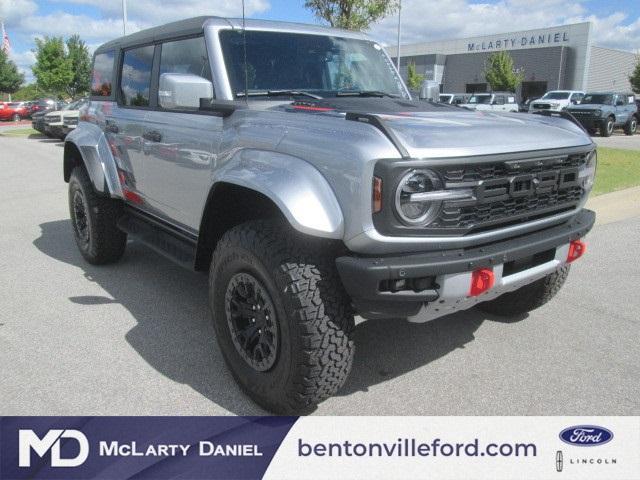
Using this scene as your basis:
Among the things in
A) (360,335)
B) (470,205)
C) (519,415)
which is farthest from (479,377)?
(470,205)

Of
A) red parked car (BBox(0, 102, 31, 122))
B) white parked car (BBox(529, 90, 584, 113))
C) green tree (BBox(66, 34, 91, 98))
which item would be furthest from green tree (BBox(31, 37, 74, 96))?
white parked car (BBox(529, 90, 584, 113))

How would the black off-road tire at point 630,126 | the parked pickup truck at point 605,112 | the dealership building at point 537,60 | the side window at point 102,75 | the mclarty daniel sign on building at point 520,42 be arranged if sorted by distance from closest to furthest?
the side window at point 102,75 < the parked pickup truck at point 605,112 < the black off-road tire at point 630,126 < the dealership building at point 537,60 < the mclarty daniel sign on building at point 520,42

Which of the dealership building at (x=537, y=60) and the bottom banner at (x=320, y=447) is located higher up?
the dealership building at (x=537, y=60)

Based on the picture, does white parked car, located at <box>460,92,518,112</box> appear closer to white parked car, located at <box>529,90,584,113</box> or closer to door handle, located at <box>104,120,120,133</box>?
white parked car, located at <box>529,90,584,113</box>

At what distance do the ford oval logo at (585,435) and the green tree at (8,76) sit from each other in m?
65.5

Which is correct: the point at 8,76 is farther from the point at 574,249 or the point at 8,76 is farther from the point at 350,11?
the point at 574,249

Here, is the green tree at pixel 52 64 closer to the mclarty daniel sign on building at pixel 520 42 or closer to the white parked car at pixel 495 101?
the white parked car at pixel 495 101

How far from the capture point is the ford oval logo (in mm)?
2562

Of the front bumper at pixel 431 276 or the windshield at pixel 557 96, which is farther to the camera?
the windshield at pixel 557 96

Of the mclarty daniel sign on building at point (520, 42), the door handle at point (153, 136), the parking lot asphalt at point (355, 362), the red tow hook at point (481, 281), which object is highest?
the mclarty daniel sign on building at point (520, 42)

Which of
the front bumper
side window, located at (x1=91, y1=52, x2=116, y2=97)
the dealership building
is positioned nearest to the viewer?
the front bumper

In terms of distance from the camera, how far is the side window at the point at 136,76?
4137 mm

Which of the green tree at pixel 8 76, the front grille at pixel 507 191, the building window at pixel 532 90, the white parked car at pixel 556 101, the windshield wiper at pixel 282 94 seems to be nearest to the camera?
the front grille at pixel 507 191

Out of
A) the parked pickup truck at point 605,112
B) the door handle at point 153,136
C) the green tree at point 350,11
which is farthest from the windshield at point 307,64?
the parked pickup truck at point 605,112
